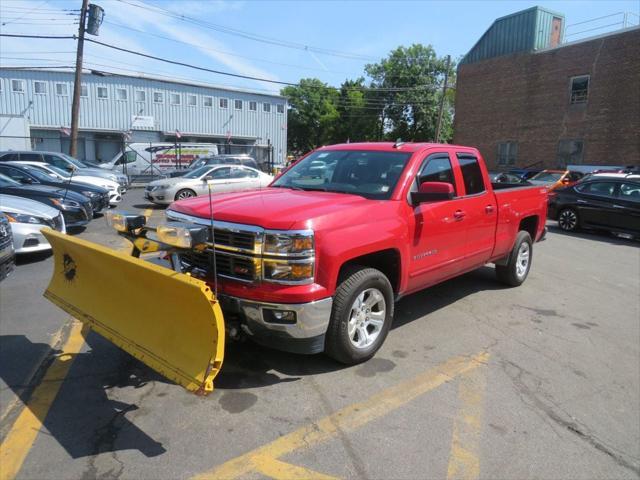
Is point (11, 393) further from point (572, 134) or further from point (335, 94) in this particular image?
point (335, 94)

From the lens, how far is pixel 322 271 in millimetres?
3551

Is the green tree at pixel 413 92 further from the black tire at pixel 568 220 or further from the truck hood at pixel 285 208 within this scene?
the truck hood at pixel 285 208

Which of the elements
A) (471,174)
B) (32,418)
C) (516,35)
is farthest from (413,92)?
(32,418)

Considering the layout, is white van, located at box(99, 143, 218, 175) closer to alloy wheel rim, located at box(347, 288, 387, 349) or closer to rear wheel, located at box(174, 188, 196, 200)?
rear wheel, located at box(174, 188, 196, 200)

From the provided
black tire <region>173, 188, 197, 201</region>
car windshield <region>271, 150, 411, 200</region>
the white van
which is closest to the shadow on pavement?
car windshield <region>271, 150, 411, 200</region>

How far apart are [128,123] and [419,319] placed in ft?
138

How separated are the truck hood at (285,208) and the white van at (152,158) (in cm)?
2376

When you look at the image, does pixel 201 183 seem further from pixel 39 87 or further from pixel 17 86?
pixel 17 86

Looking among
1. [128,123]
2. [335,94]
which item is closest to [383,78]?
[335,94]

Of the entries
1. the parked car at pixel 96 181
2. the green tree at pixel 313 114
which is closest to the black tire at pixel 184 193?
the parked car at pixel 96 181

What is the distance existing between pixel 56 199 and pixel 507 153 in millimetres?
30323

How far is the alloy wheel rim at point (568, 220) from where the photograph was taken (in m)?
13.5

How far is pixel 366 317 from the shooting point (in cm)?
410

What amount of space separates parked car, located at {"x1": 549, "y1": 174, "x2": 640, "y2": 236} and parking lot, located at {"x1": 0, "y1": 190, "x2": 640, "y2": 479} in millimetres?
8282
